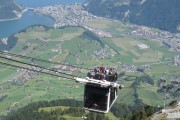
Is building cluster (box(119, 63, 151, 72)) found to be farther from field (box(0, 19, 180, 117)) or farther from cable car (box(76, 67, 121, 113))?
cable car (box(76, 67, 121, 113))

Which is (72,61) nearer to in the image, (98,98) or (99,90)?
(98,98)

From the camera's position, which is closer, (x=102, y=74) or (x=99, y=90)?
(x=102, y=74)

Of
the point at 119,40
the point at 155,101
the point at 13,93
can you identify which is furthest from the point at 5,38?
the point at 155,101

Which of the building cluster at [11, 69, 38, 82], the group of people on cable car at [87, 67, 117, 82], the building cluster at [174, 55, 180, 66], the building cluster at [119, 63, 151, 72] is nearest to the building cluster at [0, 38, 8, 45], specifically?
the building cluster at [11, 69, 38, 82]

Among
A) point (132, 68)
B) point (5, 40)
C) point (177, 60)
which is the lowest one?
point (132, 68)

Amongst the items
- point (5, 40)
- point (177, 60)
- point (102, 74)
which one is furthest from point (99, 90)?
point (5, 40)

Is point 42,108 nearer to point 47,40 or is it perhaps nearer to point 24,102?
point 24,102
